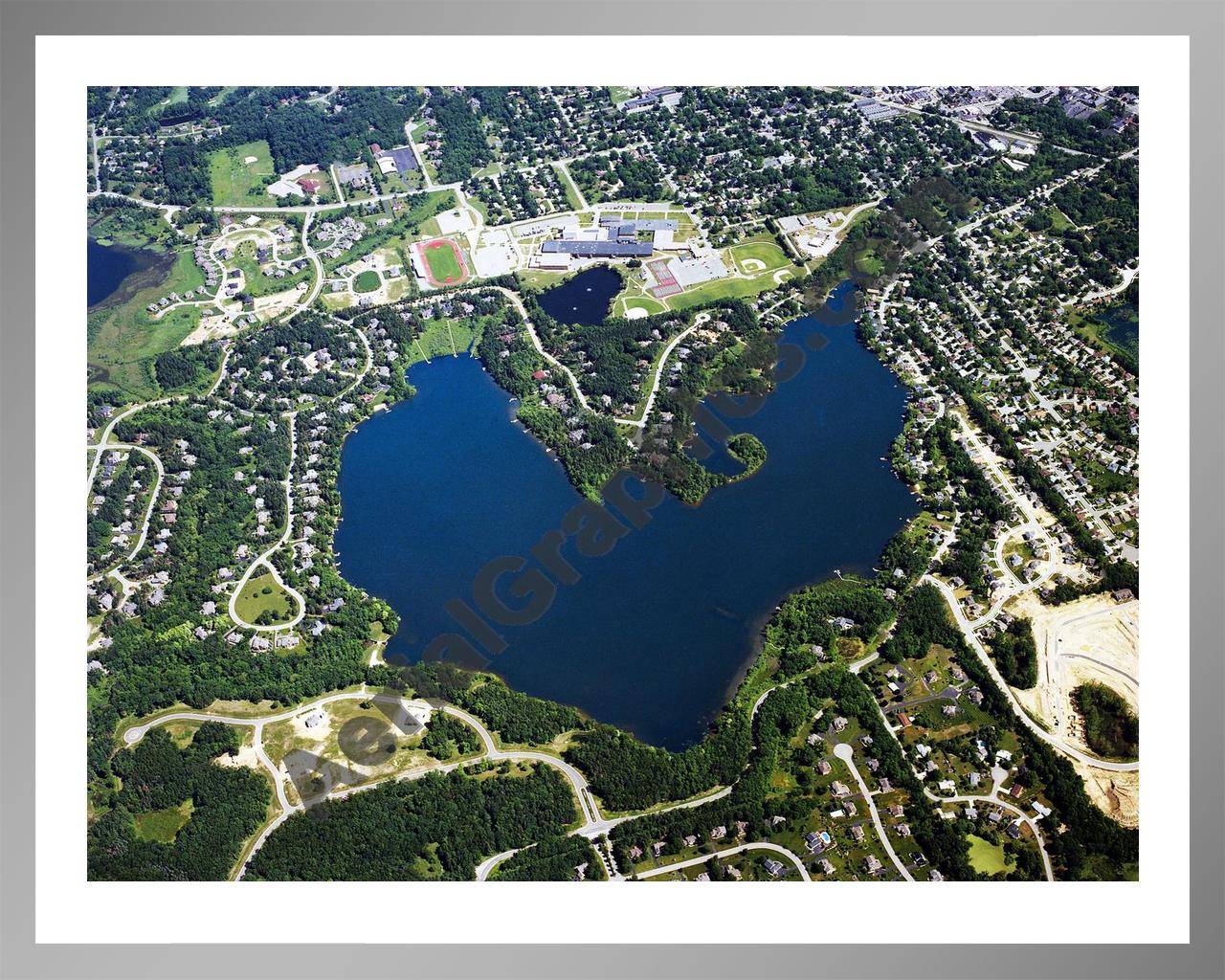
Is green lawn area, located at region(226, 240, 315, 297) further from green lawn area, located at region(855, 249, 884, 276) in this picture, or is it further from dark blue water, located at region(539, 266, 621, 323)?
green lawn area, located at region(855, 249, 884, 276)

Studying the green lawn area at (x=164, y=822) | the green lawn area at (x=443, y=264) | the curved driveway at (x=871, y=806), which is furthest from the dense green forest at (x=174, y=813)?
the green lawn area at (x=443, y=264)

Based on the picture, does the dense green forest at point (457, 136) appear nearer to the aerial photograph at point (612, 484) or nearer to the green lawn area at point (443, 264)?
the aerial photograph at point (612, 484)

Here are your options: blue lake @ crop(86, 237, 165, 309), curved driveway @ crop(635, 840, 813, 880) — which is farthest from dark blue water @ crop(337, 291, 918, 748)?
blue lake @ crop(86, 237, 165, 309)

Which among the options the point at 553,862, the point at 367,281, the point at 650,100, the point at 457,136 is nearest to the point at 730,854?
the point at 553,862

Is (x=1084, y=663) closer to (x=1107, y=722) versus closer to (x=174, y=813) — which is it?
(x=1107, y=722)

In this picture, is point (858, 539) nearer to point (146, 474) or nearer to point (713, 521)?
point (713, 521)
